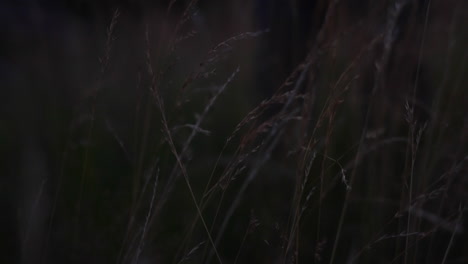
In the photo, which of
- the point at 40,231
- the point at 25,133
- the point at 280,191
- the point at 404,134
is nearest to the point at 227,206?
the point at 280,191

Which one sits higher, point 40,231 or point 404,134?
point 40,231

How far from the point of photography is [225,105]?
8.56ft

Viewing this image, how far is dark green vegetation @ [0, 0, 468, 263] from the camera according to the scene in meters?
1.12

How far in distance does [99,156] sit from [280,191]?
74 centimetres

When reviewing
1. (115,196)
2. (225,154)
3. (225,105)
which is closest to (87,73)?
(225,105)

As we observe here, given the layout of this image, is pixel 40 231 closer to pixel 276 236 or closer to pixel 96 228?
pixel 96 228

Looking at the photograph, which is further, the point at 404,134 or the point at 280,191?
the point at 404,134

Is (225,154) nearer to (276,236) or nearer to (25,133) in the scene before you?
(276,236)

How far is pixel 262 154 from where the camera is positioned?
5.90 feet

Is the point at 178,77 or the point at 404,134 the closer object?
the point at 404,134

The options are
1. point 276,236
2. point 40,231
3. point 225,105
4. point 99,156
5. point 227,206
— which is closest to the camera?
point 40,231

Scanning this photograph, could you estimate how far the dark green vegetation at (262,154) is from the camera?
1.12 metres

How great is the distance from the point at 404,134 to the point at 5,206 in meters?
1.43

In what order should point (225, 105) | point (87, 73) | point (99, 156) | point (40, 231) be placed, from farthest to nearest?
point (87, 73)
point (225, 105)
point (99, 156)
point (40, 231)
